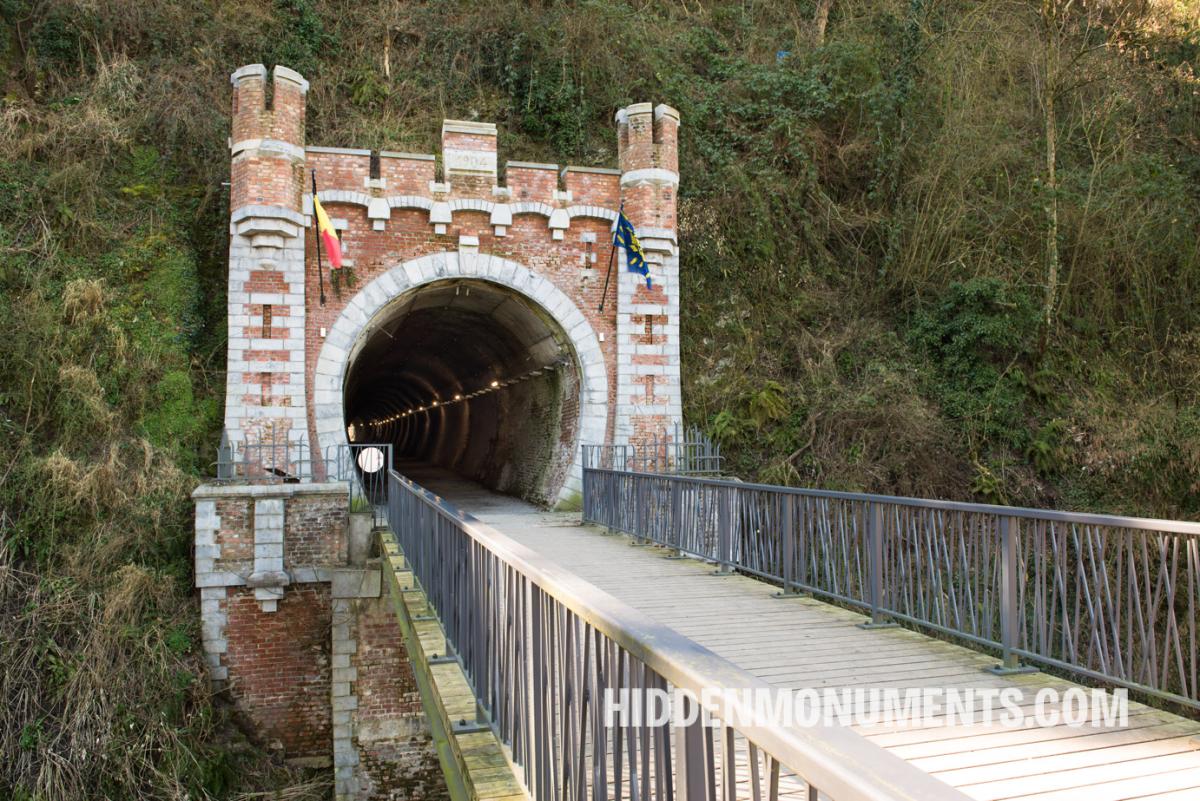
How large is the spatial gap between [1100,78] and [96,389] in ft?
67.8

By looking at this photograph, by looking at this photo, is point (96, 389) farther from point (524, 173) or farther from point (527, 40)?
point (527, 40)

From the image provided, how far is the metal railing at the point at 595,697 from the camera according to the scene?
165 centimetres

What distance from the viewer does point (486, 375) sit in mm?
20969

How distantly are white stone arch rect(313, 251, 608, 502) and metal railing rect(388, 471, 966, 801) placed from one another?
8138 millimetres

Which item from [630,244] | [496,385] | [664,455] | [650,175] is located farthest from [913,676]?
[496,385]

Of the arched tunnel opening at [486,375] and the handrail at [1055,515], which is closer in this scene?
the handrail at [1055,515]

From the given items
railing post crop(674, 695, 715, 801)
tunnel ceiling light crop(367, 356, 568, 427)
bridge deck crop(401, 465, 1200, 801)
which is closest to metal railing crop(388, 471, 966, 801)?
railing post crop(674, 695, 715, 801)

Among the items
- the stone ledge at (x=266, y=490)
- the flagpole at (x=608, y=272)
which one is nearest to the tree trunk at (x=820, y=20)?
the flagpole at (x=608, y=272)

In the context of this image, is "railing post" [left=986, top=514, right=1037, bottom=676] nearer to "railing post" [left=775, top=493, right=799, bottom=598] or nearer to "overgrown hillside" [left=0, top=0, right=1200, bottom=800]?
"railing post" [left=775, top=493, right=799, bottom=598]

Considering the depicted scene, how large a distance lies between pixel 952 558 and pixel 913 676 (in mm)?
2127

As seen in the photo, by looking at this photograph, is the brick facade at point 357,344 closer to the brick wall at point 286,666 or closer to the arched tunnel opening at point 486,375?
the brick wall at point 286,666

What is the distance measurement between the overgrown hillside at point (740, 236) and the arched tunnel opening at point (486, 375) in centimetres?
290

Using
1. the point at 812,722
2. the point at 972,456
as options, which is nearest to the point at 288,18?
the point at 972,456

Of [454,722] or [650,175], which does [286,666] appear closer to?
[454,722]
